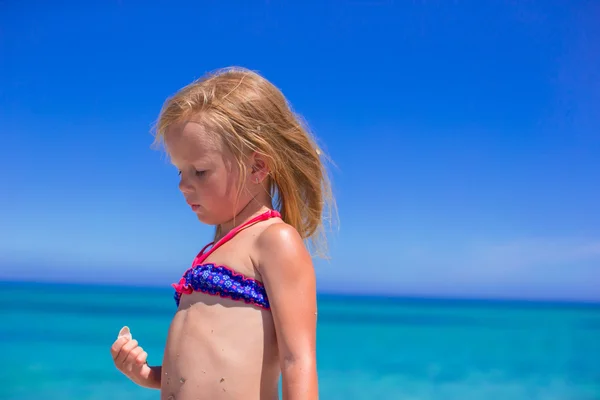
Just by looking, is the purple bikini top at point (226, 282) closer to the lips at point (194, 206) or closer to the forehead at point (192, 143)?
the lips at point (194, 206)

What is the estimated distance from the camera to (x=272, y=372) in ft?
5.39

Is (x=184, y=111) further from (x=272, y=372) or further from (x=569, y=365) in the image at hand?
(x=569, y=365)

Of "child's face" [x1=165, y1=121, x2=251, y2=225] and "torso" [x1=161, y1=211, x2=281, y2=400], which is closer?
"torso" [x1=161, y1=211, x2=281, y2=400]

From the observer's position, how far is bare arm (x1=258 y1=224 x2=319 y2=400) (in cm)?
153

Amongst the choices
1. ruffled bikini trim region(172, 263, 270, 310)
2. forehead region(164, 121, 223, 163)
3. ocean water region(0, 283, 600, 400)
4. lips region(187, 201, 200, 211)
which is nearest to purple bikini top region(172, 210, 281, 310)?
ruffled bikini trim region(172, 263, 270, 310)

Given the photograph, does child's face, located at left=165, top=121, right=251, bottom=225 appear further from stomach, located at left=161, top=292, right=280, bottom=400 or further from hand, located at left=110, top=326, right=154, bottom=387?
hand, located at left=110, top=326, right=154, bottom=387

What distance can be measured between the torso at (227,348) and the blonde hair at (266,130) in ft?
0.66

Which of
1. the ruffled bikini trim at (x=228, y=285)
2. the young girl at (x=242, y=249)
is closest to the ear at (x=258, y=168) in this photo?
the young girl at (x=242, y=249)

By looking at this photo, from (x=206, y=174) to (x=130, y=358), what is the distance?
22.5 inches

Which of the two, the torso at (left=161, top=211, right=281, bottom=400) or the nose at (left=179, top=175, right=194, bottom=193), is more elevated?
the nose at (left=179, top=175, right=194, bottom=193)

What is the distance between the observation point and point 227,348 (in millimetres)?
1572

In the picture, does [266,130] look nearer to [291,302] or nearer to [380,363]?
[291,302]

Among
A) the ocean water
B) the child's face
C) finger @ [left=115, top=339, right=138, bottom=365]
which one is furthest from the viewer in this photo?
the ocean water

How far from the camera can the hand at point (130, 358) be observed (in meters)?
1.81
